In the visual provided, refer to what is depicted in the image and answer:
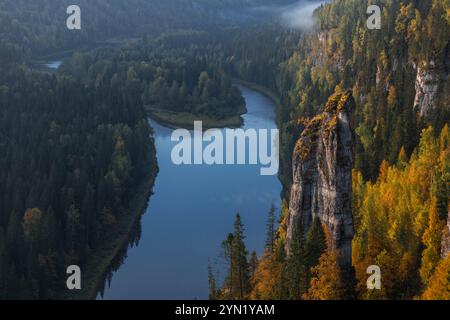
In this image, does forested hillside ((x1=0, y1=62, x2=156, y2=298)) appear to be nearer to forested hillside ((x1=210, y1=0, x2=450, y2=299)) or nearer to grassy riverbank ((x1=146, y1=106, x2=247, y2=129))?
grassy riverbank ((x1=146, y1=106, x2=247, y2=129))

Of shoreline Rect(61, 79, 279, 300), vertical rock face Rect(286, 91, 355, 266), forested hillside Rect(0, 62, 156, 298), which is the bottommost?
shoreline Rect(61, 79, 279, 300)

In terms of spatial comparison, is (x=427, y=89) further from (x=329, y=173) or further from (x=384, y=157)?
(x=329, y=173)

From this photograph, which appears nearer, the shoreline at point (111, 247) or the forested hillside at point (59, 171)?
the forested hillside at point (59, 171)

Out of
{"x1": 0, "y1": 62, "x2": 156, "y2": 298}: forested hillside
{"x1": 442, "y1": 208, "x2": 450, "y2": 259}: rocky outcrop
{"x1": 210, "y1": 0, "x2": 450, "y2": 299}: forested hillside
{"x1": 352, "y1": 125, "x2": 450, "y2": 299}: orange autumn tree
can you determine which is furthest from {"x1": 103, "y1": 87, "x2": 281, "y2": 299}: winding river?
→ {"x1": 442, "y1": 208, "x2": 450, "y2": 259}: rocky outcrop

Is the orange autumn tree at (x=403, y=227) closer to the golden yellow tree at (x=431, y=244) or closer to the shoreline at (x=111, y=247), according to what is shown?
the golden yellow tree at (x=431, y=244)

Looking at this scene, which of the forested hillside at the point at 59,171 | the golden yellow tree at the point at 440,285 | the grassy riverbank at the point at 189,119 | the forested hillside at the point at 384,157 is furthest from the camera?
the grassy riverbank at the point at 189,119

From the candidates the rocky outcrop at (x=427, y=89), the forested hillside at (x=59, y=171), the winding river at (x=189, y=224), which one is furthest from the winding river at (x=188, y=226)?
the rocky outcrop at (x=427, y=89)

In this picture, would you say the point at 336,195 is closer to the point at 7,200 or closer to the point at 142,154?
the point at 7,200

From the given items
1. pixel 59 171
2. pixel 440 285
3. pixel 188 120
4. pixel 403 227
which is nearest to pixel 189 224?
pixel 59 171
